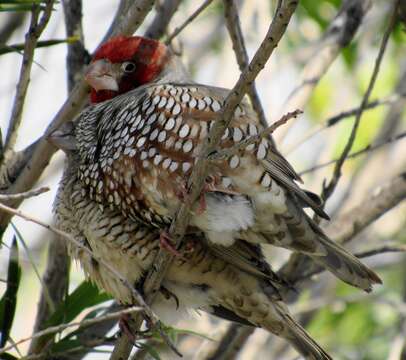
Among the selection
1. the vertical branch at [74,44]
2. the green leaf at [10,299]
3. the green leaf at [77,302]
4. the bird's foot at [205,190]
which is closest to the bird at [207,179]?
the bird's foot at [205,190]

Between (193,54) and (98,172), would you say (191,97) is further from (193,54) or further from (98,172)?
(193,54)

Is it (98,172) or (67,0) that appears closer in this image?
(98,172)

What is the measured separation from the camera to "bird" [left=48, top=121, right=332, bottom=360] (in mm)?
4070

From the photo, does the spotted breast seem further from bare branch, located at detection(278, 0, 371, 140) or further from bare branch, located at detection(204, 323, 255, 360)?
bare branch, located at detection(278, 0, 371, 140)

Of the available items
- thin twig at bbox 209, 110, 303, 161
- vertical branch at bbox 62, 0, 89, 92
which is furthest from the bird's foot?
vertical branch at bbox 62, 0, 89, 92

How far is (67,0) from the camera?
4801 mm

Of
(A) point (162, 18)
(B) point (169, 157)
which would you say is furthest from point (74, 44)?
(B) point (169, 157)

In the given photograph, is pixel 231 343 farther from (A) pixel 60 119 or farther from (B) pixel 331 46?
(B) pixel 331 46

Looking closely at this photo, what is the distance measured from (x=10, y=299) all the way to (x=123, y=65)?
130cm

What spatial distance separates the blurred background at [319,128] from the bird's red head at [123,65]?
612 mm

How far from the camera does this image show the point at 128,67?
4.83m

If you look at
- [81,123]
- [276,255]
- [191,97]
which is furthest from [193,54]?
[191,97]

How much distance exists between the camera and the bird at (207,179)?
3750mm

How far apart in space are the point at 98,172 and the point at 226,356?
4.55ft
